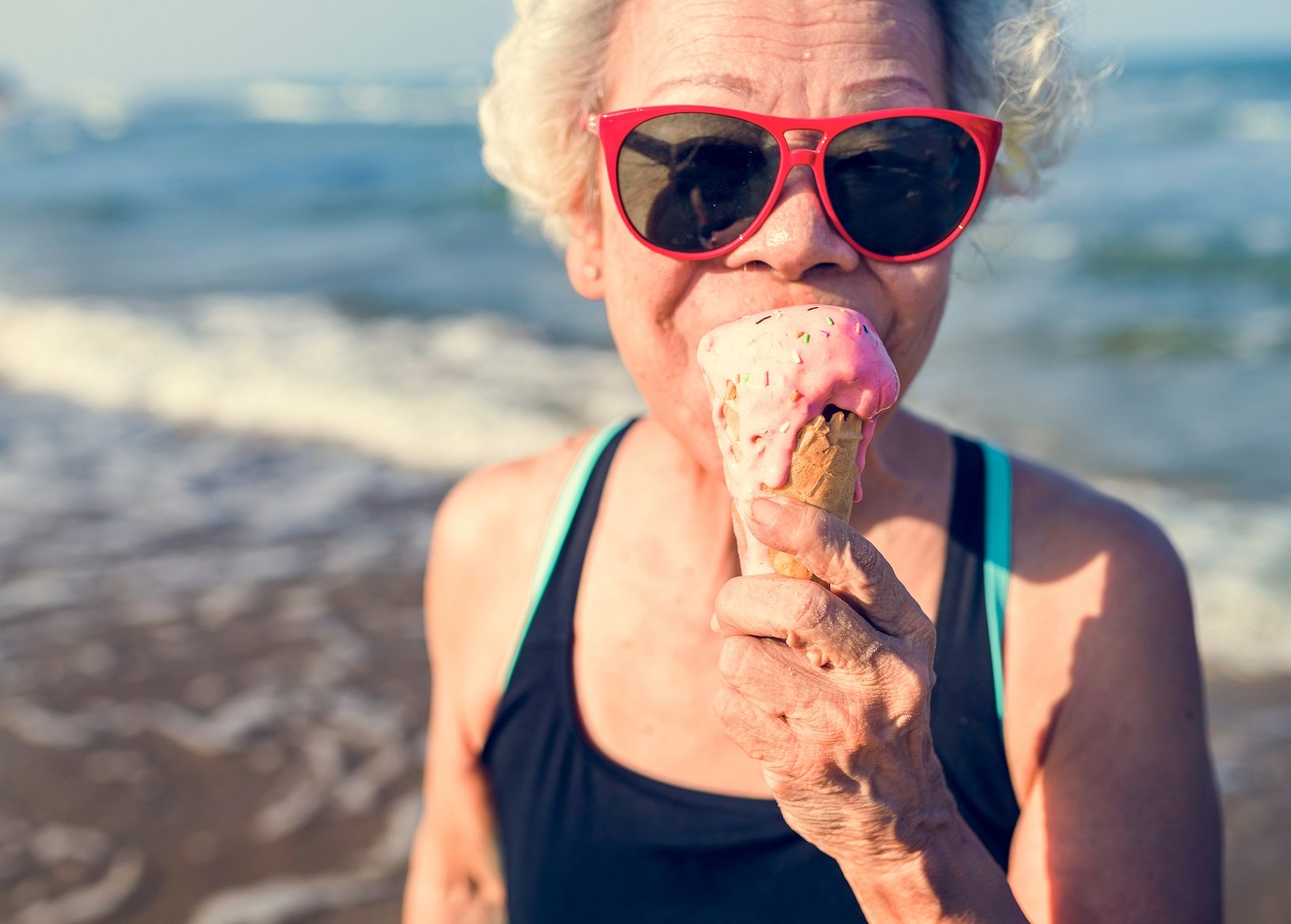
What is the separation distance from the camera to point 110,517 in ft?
21.5

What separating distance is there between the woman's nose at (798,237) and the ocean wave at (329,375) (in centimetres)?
605

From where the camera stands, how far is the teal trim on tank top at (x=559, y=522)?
222 cm

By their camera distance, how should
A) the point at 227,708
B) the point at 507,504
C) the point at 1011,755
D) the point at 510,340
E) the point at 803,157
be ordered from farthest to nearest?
the point at 510,340 → the point at 227,708 → the point at 507,504 → the point at 1011,755 → the point at 803,157

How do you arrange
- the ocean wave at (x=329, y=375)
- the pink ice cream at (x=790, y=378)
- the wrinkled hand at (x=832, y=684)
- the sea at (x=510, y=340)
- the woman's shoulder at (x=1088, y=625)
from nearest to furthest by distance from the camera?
the wrinkled hand at (x=832, y=684) → the pink ice cream at (x=790, y=378) → the woman's shoulder at (x=1088, y=625) → the sea at (x=510, y=340) → the ocean wave at (x=329, y=375)

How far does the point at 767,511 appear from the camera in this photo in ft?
4.32

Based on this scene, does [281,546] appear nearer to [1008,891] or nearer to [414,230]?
[1008,891]

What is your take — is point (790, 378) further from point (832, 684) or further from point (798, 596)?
point (832, 684)

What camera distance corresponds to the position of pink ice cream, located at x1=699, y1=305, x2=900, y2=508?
1.43 metres

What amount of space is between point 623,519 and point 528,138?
0.81 metres

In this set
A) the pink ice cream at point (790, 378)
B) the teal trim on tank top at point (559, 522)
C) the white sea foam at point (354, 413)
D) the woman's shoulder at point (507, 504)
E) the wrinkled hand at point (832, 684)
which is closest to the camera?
the wrinkled hand at point (832, 684)

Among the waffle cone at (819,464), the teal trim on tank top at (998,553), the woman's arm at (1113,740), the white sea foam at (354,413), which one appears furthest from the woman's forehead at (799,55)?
the white sea foam at (354,413)

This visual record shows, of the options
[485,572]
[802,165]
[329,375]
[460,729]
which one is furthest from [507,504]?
[329,375]

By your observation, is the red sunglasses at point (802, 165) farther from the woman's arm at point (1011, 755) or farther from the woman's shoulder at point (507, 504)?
the woman's shoulder at point (507, 504)

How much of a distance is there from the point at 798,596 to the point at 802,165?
2.29ft
